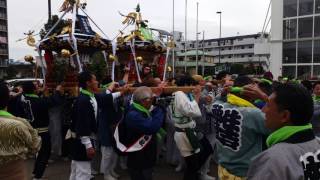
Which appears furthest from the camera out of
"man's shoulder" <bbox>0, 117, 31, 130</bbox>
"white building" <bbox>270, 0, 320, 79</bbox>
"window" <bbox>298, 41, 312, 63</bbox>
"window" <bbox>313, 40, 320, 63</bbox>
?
"window" <bbox>298, 41, 312, 63</bbox>

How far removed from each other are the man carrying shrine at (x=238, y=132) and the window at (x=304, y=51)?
75.0 feet

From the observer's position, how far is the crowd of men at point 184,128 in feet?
6.61

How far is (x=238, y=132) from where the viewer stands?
3.39 meters

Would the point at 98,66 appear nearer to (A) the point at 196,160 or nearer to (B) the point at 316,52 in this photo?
(A) the point at 196,160

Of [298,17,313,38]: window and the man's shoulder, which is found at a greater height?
[298,17,313,38]: window

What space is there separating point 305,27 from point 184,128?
864 inches

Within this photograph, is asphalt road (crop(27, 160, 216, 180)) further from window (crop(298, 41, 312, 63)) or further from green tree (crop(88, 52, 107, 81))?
window (crop(298, 41, 312, 63))

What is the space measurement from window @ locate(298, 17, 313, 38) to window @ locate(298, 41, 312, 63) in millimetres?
526

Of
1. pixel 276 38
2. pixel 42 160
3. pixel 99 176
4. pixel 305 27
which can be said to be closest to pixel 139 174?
pixel 42 160

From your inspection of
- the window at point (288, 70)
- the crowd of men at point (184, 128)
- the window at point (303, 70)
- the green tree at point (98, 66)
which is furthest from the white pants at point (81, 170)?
the window at point (288, 70)

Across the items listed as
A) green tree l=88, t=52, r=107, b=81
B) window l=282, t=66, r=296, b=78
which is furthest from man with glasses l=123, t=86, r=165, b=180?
window l=282, t=66, r=296, b=78

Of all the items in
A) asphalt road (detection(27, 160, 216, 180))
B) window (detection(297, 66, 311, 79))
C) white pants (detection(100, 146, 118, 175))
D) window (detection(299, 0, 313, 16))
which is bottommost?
asphalt road (detection(27, 160, 216, 180))

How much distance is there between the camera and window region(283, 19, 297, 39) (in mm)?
25656

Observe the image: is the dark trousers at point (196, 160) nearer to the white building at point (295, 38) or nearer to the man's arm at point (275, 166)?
the man's arm at point (275, 166)
